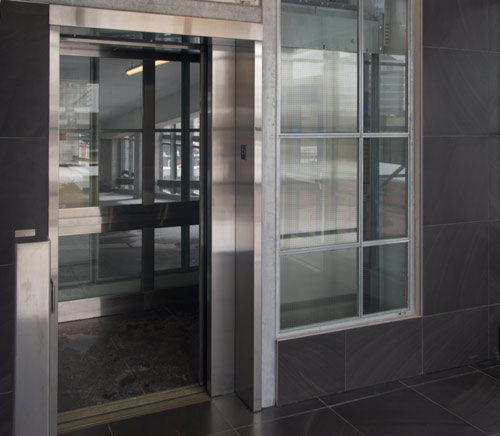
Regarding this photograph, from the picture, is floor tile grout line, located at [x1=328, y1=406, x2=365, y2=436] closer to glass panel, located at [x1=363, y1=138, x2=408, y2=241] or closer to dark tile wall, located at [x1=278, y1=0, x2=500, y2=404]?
dark tile wall, located at [x1=278, y1=0, x2=500, y2=404]

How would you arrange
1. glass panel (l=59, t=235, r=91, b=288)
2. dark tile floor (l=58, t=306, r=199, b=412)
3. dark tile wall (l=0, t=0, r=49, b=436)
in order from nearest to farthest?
dark tile wall (l=0, t=0, r=49, b=436) < dark tile floor (l=58, t=306, r=199, b=412) < glass panel (l=59, t=235, r=91, b=288)

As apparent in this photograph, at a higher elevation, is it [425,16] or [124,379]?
[425,16]

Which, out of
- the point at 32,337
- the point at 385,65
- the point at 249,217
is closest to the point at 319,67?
the point at 385,65

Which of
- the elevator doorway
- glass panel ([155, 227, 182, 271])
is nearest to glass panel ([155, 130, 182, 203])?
the elevator doorway

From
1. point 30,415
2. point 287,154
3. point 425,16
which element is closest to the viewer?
point 30,415

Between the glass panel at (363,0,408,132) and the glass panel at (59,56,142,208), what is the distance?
84.7 inches

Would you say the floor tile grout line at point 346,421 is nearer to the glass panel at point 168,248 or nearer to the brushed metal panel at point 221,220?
the brushed metal panel at point 221,220

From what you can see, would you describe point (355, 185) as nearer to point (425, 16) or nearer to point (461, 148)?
point (461, 148)

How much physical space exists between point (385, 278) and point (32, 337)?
272 centimetres

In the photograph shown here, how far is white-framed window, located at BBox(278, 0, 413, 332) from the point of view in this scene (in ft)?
11.1

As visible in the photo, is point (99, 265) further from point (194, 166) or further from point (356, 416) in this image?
point (356, 416)

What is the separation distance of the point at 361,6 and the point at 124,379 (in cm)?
274

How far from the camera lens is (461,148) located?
3836 mm

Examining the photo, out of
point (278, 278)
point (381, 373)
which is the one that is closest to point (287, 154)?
point (278, 278)
